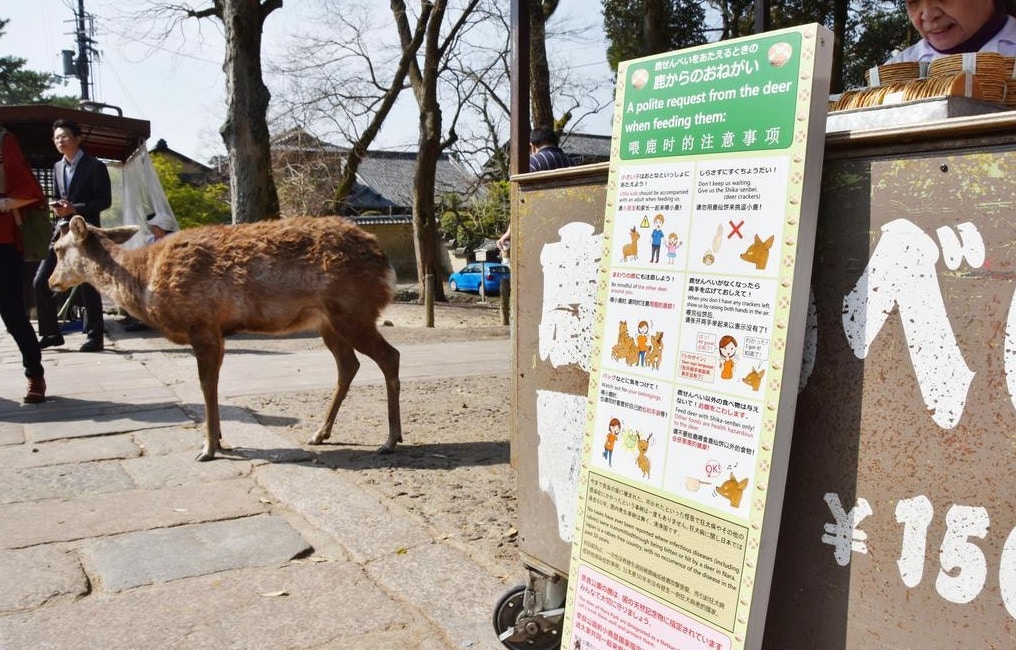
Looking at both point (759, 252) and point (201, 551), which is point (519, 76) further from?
point (201, 551)

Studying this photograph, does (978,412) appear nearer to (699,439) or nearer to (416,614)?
(699,439)

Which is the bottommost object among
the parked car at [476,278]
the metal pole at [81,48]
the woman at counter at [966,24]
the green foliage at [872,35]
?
the parked car at [476,278]

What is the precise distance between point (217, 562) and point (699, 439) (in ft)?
8.68

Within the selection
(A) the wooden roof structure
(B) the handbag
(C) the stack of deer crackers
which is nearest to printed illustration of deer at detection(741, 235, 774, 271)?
(C) the stack of deer crackers

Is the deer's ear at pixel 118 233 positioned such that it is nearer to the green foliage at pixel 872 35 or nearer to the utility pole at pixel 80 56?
the green foliage at pixel 872 35

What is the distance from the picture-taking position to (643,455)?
234 centimetres

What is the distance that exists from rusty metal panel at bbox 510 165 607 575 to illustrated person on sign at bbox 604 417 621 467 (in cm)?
28

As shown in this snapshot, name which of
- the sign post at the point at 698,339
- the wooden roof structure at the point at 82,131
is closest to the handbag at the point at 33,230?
the wooden roof structure at the point at 82,131

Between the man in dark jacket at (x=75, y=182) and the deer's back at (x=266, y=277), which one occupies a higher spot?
the man in dark jacket at (x=75, y=182)

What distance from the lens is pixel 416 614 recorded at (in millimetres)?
3430

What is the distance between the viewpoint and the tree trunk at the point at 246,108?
12734 millimetres

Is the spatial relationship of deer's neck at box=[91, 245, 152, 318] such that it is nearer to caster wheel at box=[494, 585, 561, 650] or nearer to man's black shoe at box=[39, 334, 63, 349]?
man's black shoe at box=[39, 334, 63, 349]

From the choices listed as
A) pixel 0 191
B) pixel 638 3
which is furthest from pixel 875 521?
pixel 638 3

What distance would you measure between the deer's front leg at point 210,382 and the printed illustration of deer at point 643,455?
3977 mm
